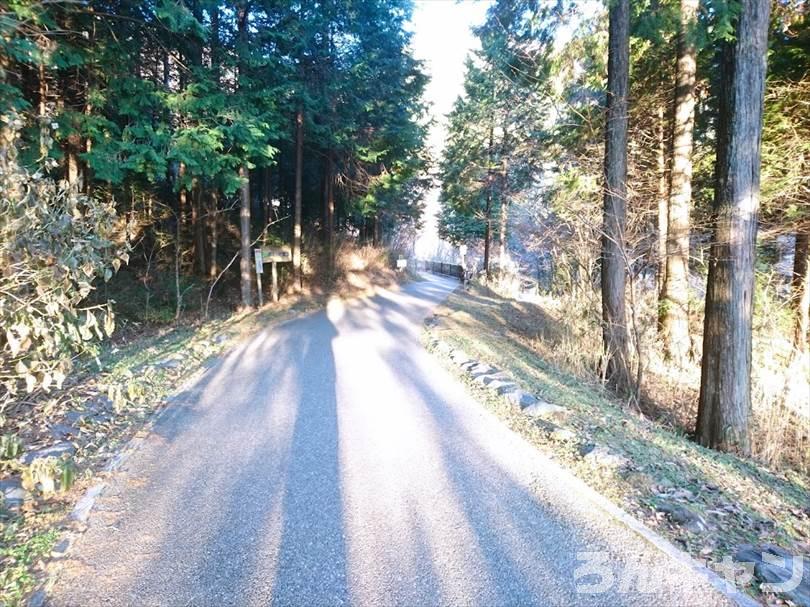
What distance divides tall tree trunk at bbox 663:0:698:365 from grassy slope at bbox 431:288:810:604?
2.94m

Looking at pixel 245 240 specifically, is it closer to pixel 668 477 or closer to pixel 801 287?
pixel 668 477

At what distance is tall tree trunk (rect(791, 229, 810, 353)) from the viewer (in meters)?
8.84

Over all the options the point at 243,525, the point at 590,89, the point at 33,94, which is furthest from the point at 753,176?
the point at 33,94

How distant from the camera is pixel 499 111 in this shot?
20250mm

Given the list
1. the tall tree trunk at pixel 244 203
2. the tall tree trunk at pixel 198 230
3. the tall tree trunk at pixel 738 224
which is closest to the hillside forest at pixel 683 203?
the tall tree trunk at pixel 738 224

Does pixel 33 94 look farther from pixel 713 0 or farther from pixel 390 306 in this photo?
pixel 713 0

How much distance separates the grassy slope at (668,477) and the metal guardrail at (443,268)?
Answer: 79.3 ft

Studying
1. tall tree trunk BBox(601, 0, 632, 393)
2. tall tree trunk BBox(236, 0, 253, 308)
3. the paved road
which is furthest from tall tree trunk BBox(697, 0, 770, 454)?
tall tree trunk BBox(236, 0, 253, 308)

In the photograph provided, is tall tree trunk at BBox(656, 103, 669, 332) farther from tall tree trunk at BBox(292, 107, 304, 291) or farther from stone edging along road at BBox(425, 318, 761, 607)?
tall tree trunk at BBox(292, 107, 304, 291)

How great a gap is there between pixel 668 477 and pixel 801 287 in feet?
27.8

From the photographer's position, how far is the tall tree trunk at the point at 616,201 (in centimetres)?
695

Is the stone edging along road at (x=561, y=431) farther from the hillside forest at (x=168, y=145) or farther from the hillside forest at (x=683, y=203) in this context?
→ the hillside forest at (x=168, y=145)

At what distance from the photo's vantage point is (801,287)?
9.06 metres

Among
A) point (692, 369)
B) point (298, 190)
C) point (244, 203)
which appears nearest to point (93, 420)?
point (244, 203)
